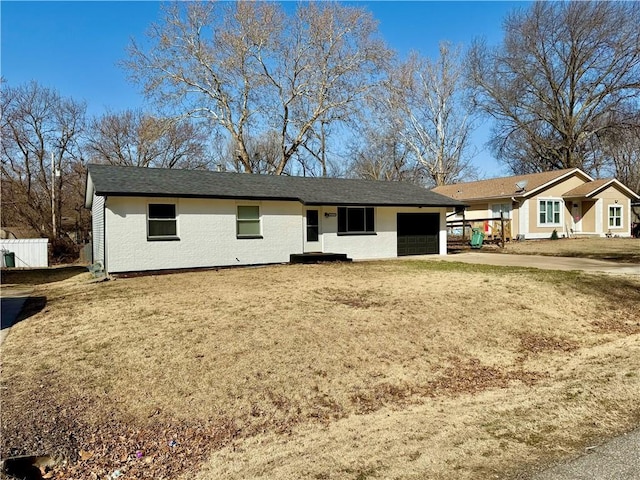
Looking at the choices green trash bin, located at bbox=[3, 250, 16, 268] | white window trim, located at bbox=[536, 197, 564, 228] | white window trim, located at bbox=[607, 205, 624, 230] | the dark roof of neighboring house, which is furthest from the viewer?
white window trim, located at bbox=[607, 205, 624, 230]

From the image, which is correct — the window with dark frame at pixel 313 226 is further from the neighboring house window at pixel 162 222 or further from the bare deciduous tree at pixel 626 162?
the bare deciduous tree at pixel 626 162

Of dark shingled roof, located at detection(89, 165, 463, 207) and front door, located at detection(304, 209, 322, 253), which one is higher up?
dark shingled roof, located at detection(89, 165, 463, 207)

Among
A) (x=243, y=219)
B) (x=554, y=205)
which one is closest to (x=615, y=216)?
(x=554, y=205)

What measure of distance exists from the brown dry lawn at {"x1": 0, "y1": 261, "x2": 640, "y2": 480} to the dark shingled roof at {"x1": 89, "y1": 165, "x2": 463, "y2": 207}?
5787 mm

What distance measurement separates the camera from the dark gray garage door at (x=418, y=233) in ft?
66.4

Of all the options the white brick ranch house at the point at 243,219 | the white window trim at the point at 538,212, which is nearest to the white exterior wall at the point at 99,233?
the white brick ranch house at the point at 243,219

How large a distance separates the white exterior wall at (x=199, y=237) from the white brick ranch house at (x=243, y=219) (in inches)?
1.2

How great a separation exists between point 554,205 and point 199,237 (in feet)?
84.4

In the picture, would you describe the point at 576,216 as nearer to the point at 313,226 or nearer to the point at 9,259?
the point at 313,226

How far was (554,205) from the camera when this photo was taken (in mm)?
31125

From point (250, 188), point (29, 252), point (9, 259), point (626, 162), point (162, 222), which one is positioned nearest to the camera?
point (162, 222)

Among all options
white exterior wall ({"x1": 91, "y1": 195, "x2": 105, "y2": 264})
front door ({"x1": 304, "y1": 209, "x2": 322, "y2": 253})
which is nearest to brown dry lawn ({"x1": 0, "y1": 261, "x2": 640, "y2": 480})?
white exterior wall ({"x1": 91, "y1": 195, "x2": 105, "y2": 264})

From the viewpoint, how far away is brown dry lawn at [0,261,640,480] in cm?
379

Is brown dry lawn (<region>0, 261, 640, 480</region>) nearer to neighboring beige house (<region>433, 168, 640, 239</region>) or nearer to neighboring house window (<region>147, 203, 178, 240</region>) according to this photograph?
neighboring house window (<region>147, 203, 178, 240</region>)
